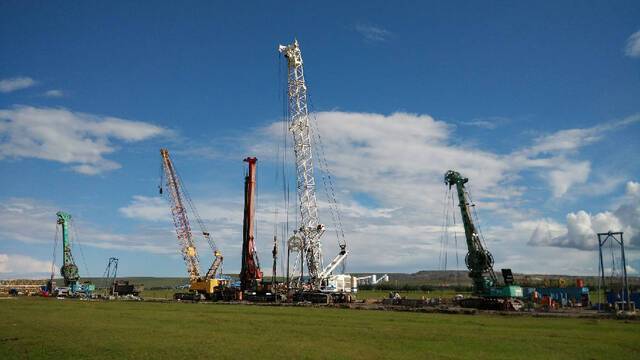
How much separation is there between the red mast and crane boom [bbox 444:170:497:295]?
38014 mm

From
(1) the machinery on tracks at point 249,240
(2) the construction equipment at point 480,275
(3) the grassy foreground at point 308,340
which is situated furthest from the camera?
(1) the machinery on tracks at point 249,240

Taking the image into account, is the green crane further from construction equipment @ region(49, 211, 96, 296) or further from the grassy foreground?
the grassy foreground

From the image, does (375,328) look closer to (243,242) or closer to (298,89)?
(243,242)

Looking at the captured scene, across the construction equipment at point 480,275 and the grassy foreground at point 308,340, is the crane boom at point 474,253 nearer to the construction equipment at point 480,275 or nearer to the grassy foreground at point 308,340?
the construction equipment at point 480,275

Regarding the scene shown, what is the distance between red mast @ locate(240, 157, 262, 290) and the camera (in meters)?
104

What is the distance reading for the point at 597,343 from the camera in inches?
1262

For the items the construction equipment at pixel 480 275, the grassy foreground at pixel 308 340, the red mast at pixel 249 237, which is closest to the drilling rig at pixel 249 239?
the red mast at pixel 249 237

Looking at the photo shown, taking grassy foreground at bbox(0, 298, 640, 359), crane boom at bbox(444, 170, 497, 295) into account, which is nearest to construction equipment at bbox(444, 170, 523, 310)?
crane boom at bbox(444, 170, 497, 295)

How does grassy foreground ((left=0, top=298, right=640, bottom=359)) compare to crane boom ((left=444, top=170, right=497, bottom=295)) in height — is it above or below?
below

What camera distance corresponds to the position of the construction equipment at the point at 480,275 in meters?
72.2

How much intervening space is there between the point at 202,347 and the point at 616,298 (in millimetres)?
Answer: 60204

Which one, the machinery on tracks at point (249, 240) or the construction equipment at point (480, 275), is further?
the machinery on tracks at point (249, 240)

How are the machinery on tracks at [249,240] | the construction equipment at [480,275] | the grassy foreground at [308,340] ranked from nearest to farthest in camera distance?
the grassy foreground at [308,340], the construction equipment at [480,275], the machinery on tracks at [249,240]

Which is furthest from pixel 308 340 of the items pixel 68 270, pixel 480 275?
pixel 68 270
